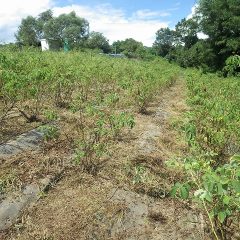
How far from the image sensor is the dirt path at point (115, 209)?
139 inches

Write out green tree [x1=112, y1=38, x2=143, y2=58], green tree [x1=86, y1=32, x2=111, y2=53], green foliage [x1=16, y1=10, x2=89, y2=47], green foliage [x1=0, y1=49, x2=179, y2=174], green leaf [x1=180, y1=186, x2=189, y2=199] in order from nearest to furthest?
1. green leaf [x1=180, y1=186, x2=189, y2=199]
2. green foliage [x1=0, y1=49, x2=179, y2=174]
3. green tree [x1=112, y1=38, x2=143, y2=58]
4. green tree [x1=86, y1=32, x2=111, y2=53]
5. green foliage [x1=16, y1=10, x2=89, y2=47]

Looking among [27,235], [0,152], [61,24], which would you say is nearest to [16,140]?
[0,152]

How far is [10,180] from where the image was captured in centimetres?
416

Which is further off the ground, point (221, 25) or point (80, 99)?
Answer: point (221, 25)

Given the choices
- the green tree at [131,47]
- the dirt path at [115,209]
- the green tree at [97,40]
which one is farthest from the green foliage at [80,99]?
the green tree at [97,40]

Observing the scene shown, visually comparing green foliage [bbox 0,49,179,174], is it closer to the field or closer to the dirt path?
the field

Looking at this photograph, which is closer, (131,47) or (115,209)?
(115,209)

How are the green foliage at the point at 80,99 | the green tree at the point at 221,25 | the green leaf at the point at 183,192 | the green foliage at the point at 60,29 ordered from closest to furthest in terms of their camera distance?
1. the green leaf at the point at 183,192
2. the green foliage at the point at 80,99
3. the green tree at the point at 221,25
4. the green foliage at the point at 60,29

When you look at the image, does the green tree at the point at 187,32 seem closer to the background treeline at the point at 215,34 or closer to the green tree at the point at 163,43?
the background treeline at the point at 215,34

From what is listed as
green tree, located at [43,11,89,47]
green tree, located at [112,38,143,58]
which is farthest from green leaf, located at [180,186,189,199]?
green tree, located at [43,11,89,47]

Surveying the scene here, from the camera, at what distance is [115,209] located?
3881mm

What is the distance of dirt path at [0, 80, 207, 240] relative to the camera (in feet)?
11.6

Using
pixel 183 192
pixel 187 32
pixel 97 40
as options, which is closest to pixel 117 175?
pixel 183 192

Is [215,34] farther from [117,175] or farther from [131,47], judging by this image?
[117,175]
